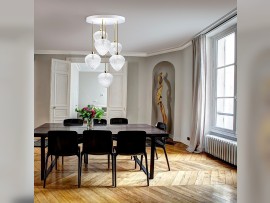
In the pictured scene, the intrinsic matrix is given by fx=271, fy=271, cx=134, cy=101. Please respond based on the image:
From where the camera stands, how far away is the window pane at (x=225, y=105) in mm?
5312

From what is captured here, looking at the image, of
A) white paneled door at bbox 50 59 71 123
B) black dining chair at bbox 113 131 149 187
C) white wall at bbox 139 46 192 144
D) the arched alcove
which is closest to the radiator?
white wall at bbox 139 46 192 144

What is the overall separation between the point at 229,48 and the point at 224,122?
1.50 metres

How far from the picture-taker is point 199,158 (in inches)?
224

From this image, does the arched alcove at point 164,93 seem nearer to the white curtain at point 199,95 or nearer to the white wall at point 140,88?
the white wall at point 140,88

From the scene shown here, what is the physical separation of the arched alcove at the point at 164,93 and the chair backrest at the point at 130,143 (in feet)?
13.4

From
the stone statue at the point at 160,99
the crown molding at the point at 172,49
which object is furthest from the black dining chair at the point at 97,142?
the stone statue at the point at 160,99

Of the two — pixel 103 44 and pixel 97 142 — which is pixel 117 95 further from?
pixel 97 142

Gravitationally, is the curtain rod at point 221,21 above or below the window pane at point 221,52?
above

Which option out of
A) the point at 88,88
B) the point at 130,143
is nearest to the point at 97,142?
the point at 130,143

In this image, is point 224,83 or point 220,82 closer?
point 224,83

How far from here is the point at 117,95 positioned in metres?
8.58
